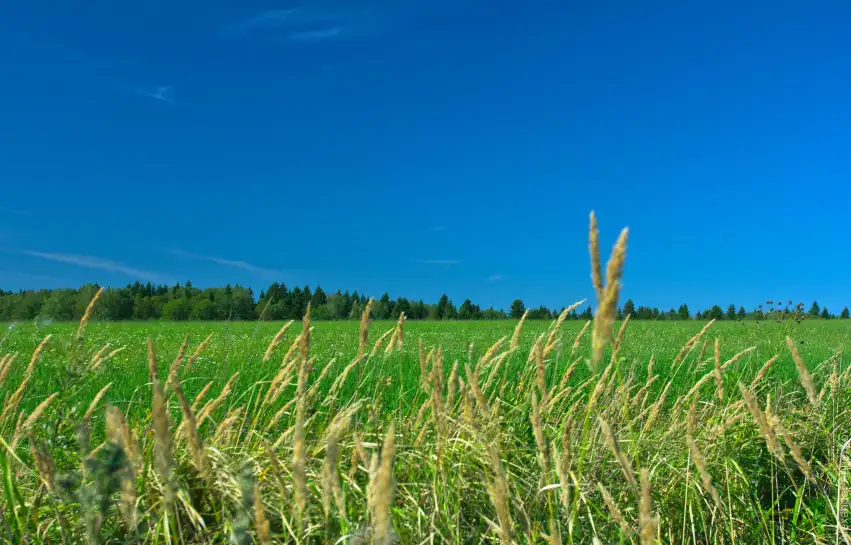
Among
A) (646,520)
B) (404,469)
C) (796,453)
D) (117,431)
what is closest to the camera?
(646,520)

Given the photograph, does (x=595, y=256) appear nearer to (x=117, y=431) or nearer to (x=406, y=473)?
(x=117, y=431)

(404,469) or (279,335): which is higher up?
(279,335)

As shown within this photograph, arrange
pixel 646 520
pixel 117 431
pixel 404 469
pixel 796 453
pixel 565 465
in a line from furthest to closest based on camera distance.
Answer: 1. pixel 404 469
2. pixel 565 465
3. pixel 796 453
4. pixel 117 431
5. pixel 646 520

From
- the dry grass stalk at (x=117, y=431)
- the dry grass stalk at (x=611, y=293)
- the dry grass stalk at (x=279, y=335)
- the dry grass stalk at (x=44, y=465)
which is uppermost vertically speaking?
the dry grass stalk at (x=279, y=335)

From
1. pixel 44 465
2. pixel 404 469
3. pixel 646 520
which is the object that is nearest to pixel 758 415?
pixel 646 520

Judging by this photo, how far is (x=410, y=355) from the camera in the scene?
23.6ft

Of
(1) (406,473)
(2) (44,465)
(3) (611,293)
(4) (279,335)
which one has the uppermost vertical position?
(4) (279,335)

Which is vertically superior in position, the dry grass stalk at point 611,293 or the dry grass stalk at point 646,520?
the dry grass stalk at point 611,293

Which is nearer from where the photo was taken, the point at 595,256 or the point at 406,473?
the point at 595,256

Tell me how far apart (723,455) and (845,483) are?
0.67 metres

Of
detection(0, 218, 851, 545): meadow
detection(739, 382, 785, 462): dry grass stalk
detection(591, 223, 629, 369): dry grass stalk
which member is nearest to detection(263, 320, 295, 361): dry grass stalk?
detection(0, 218, 851, 545): meadow

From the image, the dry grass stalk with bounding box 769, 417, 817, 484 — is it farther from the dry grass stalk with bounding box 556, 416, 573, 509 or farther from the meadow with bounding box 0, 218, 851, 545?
the dry grass stalk with bounding box 556, 416, 573, 509

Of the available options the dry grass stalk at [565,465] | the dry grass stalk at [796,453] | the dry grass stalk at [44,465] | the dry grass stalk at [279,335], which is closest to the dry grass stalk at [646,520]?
the dry grass stalk at [565,465]

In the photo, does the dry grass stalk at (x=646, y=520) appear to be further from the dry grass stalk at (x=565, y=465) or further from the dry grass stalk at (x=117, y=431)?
the dry grass stalk at (x=117, y=431)
